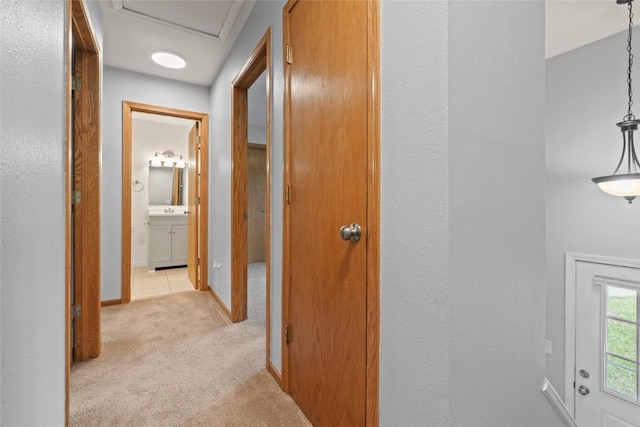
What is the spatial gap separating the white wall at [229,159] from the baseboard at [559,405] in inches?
49.3

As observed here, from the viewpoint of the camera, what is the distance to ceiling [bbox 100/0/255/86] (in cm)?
226

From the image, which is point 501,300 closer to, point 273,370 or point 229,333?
point 273,370

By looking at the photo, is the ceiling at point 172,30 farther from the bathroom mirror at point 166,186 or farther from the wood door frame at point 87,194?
the bathroom mirror at point 166,186

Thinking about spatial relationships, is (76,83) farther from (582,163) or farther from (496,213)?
(582,163)

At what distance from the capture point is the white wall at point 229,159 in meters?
1.78

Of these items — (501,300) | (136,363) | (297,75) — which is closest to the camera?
(501,300)

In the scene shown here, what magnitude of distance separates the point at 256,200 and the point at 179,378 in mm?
3887

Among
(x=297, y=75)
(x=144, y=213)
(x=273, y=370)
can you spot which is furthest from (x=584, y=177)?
(x=144, y=213)

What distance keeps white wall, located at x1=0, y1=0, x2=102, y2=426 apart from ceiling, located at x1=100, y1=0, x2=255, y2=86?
1.34 m

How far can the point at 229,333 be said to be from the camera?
7.97 ft

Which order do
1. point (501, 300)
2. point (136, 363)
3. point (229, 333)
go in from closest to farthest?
point (501, 300)
point (136, 363)
point (229, 333)

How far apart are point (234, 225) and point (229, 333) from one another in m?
0.92

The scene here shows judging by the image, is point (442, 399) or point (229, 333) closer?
point (442, 399)

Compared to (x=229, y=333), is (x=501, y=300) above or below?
above
